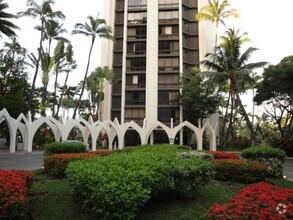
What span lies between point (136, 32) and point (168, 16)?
5685mm

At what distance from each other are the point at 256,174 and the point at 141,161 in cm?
531


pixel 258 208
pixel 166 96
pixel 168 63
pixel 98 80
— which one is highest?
pixel 168 63

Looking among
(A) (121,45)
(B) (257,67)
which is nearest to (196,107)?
(B) (257,67)

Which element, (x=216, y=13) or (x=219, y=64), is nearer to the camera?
(x=219, y=64)

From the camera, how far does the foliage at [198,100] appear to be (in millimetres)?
39188

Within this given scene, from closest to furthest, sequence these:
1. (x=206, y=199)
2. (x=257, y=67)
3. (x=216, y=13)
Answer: (x=206, y=199) < (x=257, y=67) < (x=216, y=13)

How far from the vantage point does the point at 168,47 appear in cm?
4709

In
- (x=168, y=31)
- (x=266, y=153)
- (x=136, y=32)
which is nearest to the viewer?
(x=266, y=153)

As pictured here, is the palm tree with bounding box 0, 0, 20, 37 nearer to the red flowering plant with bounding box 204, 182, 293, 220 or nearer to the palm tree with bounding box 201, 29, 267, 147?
the palm tree with bounding box 201, 29, 267, 147

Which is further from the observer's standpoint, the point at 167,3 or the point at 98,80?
the point at 167,3

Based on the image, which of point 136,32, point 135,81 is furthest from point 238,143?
point 136,32

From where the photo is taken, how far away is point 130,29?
48688mm

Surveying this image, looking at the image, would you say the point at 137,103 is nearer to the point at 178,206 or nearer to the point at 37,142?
the point at 37,142

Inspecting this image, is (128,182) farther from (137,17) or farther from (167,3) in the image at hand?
(167,3)
